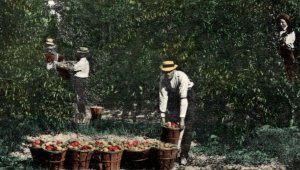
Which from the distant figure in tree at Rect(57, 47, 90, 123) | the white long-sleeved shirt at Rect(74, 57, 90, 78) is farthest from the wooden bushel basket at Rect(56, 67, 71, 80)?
the white long-sleeved shirt at Rect(74, 57, 90, 78)

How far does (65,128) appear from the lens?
12.5 meters

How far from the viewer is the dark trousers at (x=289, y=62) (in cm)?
1103

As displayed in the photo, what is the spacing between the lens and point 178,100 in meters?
9.41

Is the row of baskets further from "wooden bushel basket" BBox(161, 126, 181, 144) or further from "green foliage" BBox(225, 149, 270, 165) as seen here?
"green foliage" BBox(225, 149, 270, 165)

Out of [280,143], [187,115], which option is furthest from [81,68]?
[280,143]

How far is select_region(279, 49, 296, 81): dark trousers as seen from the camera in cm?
1103

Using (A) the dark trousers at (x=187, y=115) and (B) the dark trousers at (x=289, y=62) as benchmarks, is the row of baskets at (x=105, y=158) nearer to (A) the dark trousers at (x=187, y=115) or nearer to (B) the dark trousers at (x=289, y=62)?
(A) the dark trousers at (x=187, y=115)

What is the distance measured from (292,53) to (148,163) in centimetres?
434

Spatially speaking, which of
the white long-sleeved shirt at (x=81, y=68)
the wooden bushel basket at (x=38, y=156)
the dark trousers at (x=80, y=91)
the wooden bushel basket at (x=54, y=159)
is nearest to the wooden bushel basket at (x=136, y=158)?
the wooden bushel basket at (x=54, y=159)

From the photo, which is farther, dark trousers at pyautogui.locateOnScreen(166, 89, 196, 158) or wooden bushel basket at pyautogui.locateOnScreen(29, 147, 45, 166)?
dark trousers at pyautogui.locateOnScreen(166, 89, 196, 158)

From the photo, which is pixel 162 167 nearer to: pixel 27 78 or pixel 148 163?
pixel 148 163

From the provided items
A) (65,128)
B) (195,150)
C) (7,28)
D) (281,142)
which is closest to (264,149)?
(281,142)

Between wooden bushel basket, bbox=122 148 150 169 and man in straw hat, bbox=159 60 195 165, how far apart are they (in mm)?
772

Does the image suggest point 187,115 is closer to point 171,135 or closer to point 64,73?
point 171,135
